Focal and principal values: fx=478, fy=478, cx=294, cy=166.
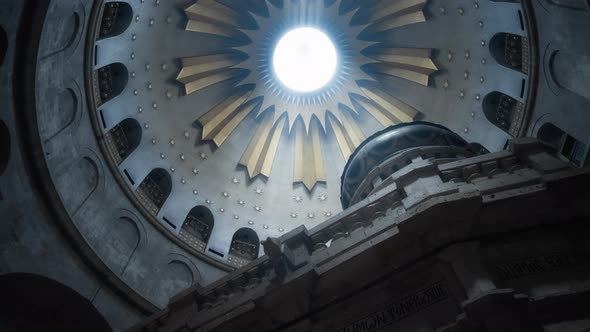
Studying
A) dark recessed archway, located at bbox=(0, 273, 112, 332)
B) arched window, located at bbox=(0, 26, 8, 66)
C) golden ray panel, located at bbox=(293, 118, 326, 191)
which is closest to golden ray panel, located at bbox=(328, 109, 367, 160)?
golden ray panel, located at bbox=(293, 118, 326, 191)

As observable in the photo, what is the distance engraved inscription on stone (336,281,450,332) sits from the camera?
20.8 ft

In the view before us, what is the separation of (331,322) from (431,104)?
1599cm

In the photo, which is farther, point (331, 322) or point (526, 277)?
point (331, 322)

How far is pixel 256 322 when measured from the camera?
705 cm

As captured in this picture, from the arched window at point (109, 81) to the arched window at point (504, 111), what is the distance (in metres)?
13.5

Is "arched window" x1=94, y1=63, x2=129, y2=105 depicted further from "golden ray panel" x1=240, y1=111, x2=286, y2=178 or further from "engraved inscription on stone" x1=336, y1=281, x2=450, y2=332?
"engraved inscription on stone" x1=336, y1=281, x2=450, y2=332

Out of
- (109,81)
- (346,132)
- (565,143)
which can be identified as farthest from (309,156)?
(565,143)

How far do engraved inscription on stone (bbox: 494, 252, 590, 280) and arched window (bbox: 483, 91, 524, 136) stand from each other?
10765 millimetres

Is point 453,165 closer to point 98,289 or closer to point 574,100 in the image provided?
Result: point 574,100

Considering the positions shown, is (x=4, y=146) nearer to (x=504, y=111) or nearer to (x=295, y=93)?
(x=295, y=93)

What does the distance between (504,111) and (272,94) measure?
435 inches

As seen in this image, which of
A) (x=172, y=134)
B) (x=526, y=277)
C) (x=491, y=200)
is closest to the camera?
(x=526, y=277)

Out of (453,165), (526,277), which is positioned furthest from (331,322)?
(453,165)

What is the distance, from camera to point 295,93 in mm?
24422
